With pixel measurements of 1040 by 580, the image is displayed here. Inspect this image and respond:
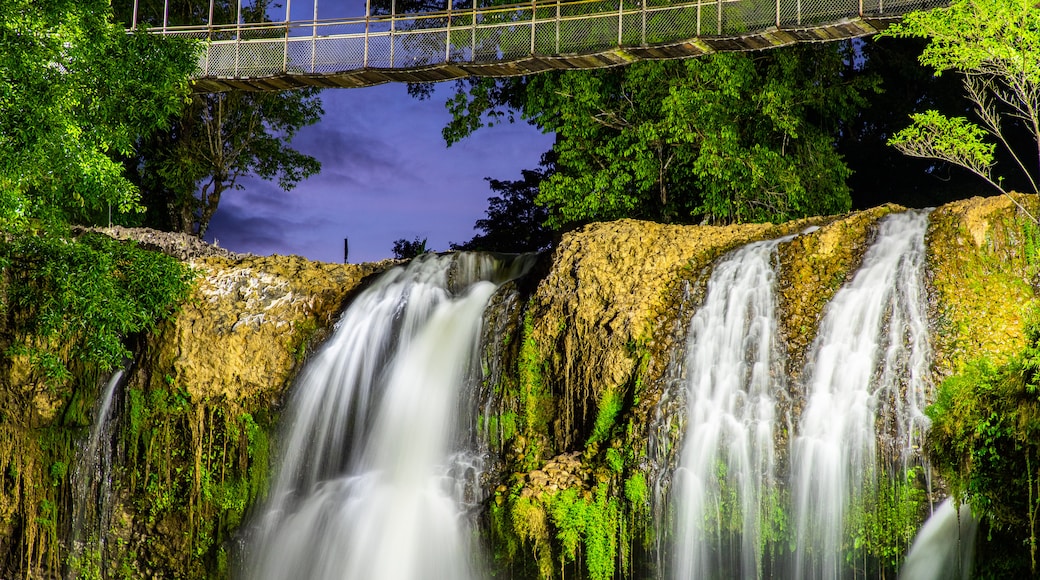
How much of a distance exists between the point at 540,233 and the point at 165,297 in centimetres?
1763

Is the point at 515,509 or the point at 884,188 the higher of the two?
the point at 884,188

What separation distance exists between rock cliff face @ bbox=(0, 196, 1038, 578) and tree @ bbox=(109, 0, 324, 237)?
14702 millimetres

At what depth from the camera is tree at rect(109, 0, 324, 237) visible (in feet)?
111

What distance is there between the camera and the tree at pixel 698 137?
78.6 ft

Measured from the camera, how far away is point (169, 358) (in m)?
18.7

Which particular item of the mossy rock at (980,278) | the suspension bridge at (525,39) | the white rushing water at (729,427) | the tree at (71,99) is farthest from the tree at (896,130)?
the tree at (71,99)

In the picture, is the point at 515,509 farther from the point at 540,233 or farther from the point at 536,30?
the point at 540,233

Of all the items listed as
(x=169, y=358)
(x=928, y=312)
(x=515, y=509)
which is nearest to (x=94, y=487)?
(x=169, y=358)

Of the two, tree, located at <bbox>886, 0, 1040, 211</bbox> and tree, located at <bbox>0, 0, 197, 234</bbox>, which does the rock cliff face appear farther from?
tree, located at <bbox>0, 0, 197, 234</bbox>

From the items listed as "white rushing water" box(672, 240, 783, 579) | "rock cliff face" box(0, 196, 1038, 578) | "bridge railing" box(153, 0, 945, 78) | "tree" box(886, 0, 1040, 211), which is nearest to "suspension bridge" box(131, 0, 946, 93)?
"bridge railing" box(153, 0, 945, 78)

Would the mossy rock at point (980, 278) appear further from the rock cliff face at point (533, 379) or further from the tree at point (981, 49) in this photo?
the tree at point (981, 49)

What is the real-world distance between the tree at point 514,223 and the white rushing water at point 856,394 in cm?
1967

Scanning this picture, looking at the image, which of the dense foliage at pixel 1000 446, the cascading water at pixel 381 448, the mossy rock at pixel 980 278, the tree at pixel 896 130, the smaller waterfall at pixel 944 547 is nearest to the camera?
the dense foliage at pixel 1000 446

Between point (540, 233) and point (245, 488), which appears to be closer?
point (245, 488)
